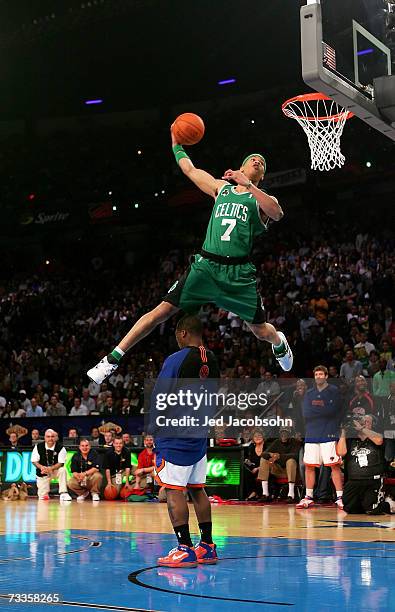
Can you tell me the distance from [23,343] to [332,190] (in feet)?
42.1

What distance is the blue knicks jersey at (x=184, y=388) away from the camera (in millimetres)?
7215

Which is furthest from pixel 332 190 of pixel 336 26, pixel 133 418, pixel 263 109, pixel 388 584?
pixel 388 584

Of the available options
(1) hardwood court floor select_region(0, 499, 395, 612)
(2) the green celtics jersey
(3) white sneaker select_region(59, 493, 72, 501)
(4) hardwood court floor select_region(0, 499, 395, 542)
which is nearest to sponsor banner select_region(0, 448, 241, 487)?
(3) white sneaker select_region(59, 493, 72, 501)

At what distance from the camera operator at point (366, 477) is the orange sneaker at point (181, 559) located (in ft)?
21.8

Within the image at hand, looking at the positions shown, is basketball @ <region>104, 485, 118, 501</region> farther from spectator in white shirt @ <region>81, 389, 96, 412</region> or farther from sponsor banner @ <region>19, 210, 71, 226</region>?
sponsor banner @ <region>19, 210, 71, 226</region>

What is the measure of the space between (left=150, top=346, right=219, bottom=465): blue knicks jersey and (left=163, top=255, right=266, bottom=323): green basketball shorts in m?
0.56

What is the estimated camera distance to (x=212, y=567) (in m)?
6.99

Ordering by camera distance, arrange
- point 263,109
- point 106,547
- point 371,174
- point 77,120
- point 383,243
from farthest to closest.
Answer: point 77,120, point 263,109, point 371,174, point 383,243, point 106,547

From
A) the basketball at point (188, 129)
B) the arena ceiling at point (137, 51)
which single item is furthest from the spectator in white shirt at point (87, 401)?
the arena ceiling at point (137, 51)

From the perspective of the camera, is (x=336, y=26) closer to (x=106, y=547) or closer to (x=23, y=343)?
(x=106, y=547)

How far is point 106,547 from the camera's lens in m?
8.39

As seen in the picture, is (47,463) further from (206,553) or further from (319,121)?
(206,553)

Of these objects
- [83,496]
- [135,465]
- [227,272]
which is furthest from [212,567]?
[83,496]

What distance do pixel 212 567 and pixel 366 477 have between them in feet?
22.0
